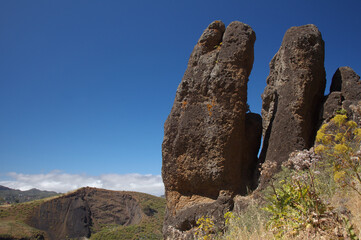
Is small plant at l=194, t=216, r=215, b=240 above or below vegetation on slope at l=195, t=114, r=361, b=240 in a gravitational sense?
below

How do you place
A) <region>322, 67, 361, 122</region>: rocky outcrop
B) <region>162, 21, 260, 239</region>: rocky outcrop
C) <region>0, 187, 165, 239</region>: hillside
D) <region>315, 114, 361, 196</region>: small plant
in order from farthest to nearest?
<region>0, 187, 165, 239</region>: hillside, <region>162, 21, 260, 239</region>: rocky outcrop, <region>322, 67, 361, 122</region>: rocky outcrop, <region>315, 114, 361, 196</region>: small plant

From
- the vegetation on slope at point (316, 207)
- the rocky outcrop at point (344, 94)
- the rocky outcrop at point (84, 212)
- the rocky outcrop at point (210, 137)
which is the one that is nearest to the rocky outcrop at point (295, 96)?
the rocky outcrop at point (344, 94)

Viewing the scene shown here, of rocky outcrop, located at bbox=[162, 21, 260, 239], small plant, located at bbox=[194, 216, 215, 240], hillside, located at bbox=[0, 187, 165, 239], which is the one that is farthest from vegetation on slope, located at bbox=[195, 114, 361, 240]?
hillside, located at bbox=[0, 187, 165, 239]

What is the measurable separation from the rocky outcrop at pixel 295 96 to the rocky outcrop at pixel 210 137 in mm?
1153

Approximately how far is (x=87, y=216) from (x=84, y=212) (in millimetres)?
1366

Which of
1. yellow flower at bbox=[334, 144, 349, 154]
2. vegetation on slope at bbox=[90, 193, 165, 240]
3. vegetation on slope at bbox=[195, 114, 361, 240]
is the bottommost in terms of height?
vegetation on slope at bbox=[90, 193, 165, 240]

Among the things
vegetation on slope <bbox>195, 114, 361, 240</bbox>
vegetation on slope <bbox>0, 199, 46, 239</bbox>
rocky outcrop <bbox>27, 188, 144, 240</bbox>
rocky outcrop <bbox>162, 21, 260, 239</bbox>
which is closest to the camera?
vegetation on slope <bbox>195, 114, 361, 240</bbox>

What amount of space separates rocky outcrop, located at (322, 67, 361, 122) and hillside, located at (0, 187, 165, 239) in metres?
34.0

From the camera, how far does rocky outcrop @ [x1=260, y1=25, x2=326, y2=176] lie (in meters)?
9.38

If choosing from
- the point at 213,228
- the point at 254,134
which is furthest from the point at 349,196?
the point at 254,134

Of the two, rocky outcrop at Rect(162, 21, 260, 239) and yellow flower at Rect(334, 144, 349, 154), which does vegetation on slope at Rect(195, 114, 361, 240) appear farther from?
rocky outcrop at Rect(162, 21, 260, 239)

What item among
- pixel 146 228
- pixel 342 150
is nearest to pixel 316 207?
pixel 342 150

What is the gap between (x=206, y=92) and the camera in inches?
430

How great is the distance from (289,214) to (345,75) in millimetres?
8729
